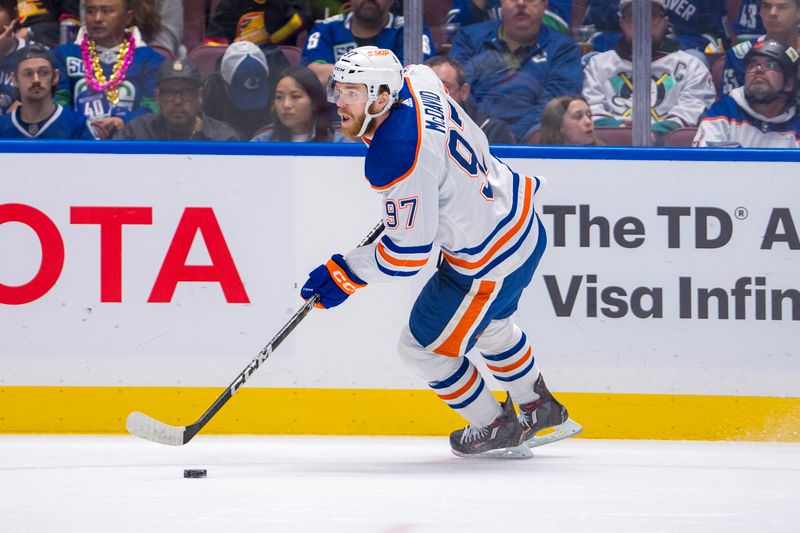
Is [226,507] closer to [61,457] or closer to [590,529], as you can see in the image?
[590,529]

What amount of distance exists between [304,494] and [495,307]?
2.98 feet

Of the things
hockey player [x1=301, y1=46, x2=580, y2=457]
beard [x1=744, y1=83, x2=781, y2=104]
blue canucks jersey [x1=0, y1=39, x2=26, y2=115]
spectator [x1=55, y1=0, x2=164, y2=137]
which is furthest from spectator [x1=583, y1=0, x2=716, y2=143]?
blue canucks jersey [x1=0, y1=39, x2=26, y2=115]

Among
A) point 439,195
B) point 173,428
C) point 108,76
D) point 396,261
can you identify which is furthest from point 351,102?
point 108,76

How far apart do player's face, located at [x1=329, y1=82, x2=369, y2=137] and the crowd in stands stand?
99 centimetres

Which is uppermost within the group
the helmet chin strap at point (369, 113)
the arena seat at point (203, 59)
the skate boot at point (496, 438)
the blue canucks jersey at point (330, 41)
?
the blue canucks jersey at point (330, 41)

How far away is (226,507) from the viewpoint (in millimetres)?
2594

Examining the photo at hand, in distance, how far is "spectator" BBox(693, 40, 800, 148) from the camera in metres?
4.17

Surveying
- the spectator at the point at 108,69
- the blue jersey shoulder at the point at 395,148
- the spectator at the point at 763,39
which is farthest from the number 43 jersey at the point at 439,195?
the spectator at the point at 108,69

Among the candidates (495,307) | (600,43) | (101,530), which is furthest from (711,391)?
(101,530)

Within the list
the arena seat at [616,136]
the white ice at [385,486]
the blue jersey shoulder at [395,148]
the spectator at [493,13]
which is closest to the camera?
the white ice at [385,486]

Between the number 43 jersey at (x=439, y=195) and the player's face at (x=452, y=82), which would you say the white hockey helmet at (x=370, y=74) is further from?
the player's face at (x=452, y=82)

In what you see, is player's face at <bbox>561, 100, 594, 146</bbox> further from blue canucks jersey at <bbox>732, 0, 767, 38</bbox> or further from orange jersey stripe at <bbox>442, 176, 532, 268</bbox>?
orange jersey stripe at <bbox>442, 176, 532, 268</bbox>

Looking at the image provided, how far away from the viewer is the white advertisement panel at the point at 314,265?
13.2 ft

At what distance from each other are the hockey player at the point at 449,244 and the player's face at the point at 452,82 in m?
0.82
